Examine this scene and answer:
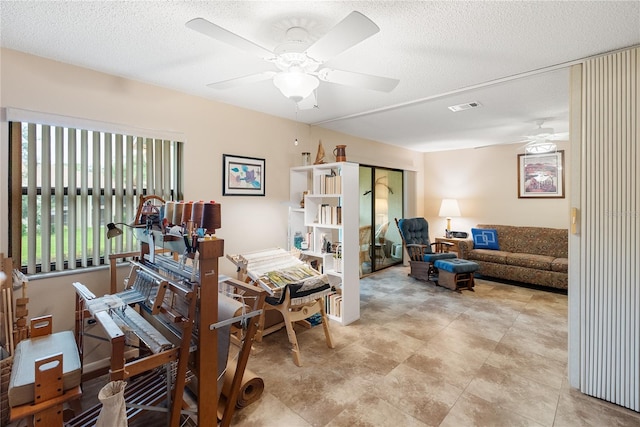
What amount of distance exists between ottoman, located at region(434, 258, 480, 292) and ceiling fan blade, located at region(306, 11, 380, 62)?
3787mm

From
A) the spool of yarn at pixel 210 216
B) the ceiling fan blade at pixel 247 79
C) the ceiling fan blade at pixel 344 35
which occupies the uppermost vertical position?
the ceiling fan blade at pixel 247 79

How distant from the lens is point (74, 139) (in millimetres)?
2283

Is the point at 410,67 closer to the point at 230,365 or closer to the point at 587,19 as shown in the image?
the point at 587,19

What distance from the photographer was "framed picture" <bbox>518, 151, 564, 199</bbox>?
5.00m

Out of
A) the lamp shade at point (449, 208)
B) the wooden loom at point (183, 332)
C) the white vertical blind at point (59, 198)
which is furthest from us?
the lamp shade at point (449, 208)

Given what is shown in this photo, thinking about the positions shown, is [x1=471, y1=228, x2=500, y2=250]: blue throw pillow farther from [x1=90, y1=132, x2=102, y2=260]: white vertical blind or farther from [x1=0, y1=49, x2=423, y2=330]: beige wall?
[x1=90, y1=132, x2=102, y2=260]: white vertical blind

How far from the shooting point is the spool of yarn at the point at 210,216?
1.58 meters

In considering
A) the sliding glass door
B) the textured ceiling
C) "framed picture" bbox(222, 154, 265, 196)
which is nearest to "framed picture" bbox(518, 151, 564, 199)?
the sliding glass door

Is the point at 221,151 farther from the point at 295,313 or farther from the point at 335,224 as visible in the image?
the point at 295,313

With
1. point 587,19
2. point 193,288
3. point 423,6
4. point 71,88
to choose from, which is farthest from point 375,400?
point 71,88

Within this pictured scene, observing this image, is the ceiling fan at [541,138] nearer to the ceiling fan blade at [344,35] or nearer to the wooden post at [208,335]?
the ceiling fan blade at [344,35]

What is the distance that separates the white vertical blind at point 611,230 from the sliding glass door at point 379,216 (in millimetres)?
3356

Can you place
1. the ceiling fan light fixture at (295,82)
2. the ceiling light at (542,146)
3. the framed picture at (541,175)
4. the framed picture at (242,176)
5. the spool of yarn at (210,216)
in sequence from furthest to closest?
the framed picture at (541,175) < the ceiling light at (542,146) < the framed picture at (242,176) < the ceiling fan light fixture at (295,82) < the spool of yarn at (210,216)

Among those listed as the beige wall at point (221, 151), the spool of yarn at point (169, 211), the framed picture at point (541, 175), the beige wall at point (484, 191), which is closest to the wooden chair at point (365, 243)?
the beige wall at point (221, 151)
